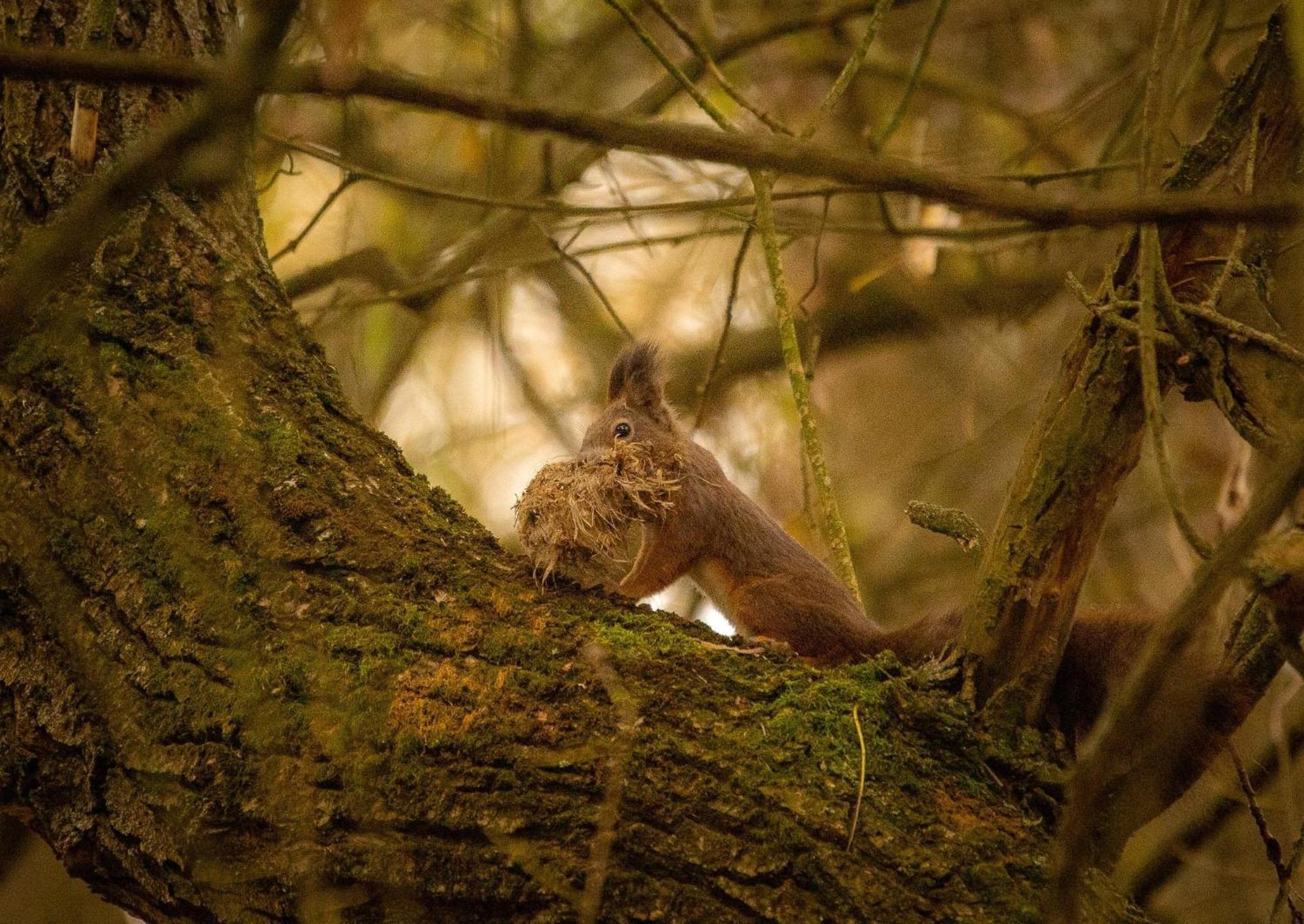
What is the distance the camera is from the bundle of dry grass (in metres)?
2.08

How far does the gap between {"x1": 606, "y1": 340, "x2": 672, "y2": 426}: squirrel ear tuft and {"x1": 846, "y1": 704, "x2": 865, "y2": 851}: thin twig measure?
2120mm

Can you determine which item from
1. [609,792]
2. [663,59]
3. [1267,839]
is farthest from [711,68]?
[1267,839]

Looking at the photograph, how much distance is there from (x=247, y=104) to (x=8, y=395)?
55.0 inches

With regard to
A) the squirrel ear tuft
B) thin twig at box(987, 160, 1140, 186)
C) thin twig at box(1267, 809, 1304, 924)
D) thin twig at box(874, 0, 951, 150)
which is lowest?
thin twig at box(1267, 809, 1304, 924)

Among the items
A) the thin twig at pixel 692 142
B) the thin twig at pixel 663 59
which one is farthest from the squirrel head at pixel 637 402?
the thin twig at pixel 692 142

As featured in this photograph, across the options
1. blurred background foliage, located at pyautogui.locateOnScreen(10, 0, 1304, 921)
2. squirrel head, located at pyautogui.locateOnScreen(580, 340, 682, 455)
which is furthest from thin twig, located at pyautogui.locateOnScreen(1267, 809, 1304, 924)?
squirrel head, located at pyautogui.locateOnScreen(580, 340, 682, 455)

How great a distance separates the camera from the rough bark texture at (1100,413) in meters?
1.78

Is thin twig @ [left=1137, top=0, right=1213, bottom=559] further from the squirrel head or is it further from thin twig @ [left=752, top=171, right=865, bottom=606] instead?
the squirrel head

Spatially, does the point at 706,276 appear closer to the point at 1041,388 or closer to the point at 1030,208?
the point at 1041,388

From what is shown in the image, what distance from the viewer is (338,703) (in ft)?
5.58

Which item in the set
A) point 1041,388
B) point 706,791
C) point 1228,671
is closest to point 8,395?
point 706,791

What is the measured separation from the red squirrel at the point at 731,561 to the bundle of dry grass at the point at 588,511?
0.19 metres

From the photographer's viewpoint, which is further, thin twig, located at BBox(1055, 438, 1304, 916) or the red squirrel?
the red squirrel

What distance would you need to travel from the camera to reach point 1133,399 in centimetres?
179
